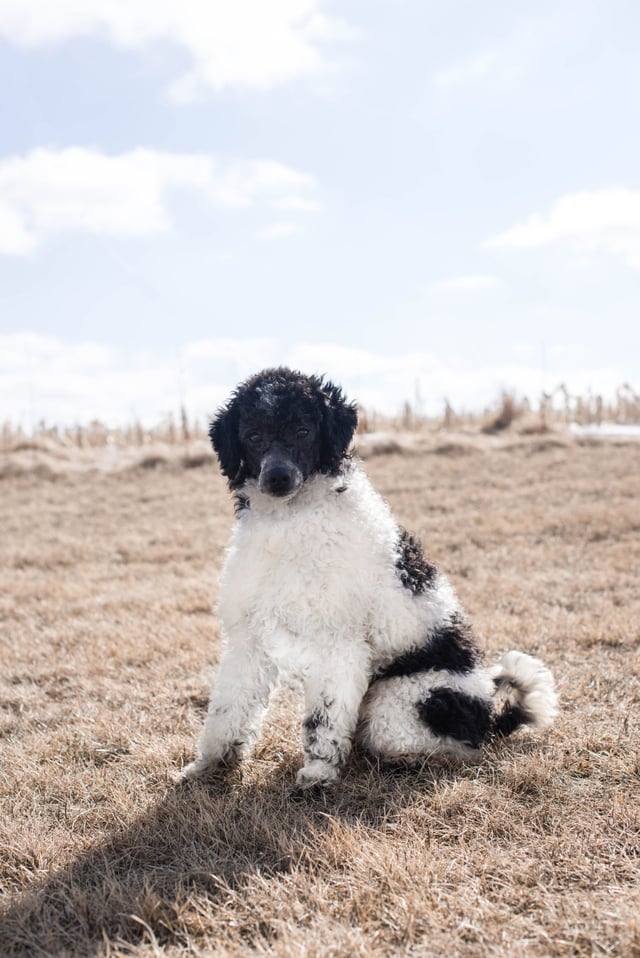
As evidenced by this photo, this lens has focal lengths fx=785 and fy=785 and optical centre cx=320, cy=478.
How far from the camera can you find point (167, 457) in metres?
16.6

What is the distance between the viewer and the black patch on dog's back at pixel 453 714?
3537 mm

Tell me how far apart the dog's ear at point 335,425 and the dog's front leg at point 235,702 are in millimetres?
942

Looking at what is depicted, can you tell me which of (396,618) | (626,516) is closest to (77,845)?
(396,618)

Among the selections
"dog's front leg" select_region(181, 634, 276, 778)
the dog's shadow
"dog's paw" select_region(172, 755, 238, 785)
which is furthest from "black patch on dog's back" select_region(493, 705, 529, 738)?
"dog's paw" select_region(172, 755, 238, 785)

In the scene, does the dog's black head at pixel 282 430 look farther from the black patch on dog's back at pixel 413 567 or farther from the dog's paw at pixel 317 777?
the dog's paw at pixel 317 777

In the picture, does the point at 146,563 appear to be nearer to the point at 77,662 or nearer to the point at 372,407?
the point at 77,662

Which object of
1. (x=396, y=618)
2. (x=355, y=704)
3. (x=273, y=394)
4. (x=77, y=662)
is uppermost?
(x=273, y=394)

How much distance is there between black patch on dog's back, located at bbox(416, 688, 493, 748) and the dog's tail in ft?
0.88

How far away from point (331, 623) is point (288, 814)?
80 centimetres

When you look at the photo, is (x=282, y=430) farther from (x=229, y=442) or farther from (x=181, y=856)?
(x=181, y=856)

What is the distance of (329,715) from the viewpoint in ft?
11.1

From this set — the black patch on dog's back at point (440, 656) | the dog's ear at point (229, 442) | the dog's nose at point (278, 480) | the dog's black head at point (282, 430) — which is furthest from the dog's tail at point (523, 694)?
the dog's ear at point (229, 442)

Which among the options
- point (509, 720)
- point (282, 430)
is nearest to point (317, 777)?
point (509, 720)

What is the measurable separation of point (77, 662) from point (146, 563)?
3672 millimetres
